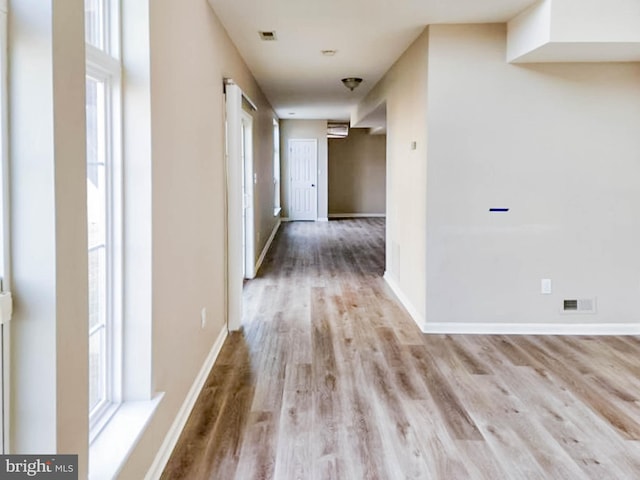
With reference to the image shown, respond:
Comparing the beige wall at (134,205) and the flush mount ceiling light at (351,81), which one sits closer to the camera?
the beige wall at (134,205)

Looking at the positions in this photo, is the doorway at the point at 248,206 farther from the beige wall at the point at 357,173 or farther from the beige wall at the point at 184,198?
the beige wall at the point at 357,173

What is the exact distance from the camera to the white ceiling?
11.7 feet

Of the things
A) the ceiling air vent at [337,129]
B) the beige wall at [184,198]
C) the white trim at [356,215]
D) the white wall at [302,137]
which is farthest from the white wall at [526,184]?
the white trim at [356,215]

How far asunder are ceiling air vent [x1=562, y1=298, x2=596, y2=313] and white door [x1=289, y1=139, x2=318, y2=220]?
→ 30.0ft

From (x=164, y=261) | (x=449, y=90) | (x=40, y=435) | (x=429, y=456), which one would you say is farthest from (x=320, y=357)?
(x=40, y=435)

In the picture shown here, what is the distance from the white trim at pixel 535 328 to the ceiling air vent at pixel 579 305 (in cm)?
11

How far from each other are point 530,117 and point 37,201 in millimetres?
3729

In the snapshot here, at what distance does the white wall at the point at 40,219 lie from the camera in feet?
4.16

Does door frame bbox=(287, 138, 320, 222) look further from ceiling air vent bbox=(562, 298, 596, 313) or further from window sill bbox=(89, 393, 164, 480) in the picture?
window sill bbox=(89, 393, 164, 480)

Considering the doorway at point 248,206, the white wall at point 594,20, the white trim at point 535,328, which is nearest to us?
the white wall at point 594,20

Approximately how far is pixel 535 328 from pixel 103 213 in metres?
3.43

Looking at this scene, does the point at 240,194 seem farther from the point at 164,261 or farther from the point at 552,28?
the point at 552,28

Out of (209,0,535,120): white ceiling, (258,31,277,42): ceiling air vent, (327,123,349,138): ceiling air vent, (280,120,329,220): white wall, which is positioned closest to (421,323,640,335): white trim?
(209,0,535,120): white ceiling

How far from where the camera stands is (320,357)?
3697 millimetres
